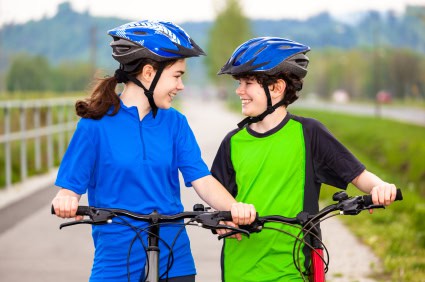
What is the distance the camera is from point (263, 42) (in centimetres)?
489

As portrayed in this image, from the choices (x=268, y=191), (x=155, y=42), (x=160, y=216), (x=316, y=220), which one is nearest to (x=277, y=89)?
(x=268, y=191)

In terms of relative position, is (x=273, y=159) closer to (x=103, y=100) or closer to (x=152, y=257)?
(x=103, y=100)

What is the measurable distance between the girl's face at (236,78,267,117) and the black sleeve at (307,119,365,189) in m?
0.23

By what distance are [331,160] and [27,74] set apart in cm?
2645

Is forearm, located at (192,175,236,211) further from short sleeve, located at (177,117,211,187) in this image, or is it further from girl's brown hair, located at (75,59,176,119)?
girl's brown hair, located at (75,59,176,119)

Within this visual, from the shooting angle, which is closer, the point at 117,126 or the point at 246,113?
the point at 117,126

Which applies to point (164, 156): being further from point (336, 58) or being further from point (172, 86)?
point (336, 58)

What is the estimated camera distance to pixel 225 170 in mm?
4902

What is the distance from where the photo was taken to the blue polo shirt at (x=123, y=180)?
434 cm

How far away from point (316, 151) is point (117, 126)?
3.12 ft

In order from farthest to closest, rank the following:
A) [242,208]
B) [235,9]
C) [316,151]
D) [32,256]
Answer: [235,9]
[32,256]
[316,151]
[242,208]

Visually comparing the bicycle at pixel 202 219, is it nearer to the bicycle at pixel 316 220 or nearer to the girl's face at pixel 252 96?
the bicycle at pixel 316 220

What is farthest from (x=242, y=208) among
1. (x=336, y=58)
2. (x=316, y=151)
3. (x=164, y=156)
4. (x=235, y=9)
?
(x=336, y=58)

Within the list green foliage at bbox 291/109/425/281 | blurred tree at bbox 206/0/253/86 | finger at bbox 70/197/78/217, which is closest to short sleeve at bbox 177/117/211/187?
finger at bbox 70/197/78/217
